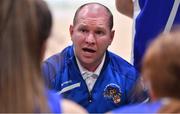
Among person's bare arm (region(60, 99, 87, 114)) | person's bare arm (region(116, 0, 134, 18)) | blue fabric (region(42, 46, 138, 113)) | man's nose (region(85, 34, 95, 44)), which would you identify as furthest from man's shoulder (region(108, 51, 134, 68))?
person's bare arm (region(60, 99, 87, 114))

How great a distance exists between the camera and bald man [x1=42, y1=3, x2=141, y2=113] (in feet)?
7.44

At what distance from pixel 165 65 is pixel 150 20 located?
125 cm

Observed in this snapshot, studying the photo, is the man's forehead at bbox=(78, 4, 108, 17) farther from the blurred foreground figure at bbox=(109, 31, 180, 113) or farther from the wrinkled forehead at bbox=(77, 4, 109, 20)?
the blurred foreground figure at bbox=(109, 31, 180, 113)

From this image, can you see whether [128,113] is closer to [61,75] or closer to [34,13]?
[34,13]

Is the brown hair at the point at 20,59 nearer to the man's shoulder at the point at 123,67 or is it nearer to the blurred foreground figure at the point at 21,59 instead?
the blurred foreground figure at the point at 21,59

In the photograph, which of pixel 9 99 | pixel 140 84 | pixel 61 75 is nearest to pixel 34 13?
pixel 9 99

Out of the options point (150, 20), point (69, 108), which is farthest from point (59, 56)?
point (69, 108)

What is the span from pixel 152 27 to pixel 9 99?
128cm

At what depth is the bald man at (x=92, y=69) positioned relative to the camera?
7.44 ft

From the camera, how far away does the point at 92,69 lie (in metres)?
2.39

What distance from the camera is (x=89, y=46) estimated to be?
2387mm

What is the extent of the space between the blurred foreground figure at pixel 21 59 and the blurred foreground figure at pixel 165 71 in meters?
0.25

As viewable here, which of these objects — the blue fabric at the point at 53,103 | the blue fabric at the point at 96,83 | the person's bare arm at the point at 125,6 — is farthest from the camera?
the person's bare arm at the point at 125,6

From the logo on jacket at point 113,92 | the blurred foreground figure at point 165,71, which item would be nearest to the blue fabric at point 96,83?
the logo on jacket at point 113,92
